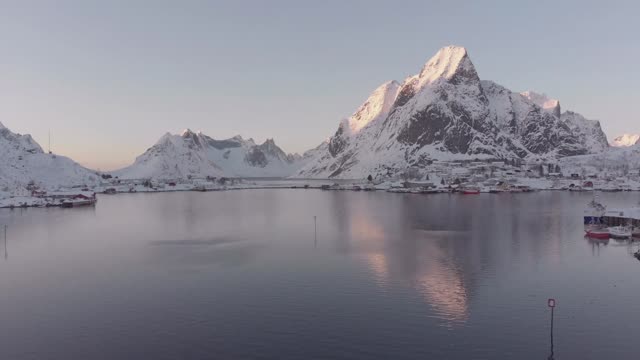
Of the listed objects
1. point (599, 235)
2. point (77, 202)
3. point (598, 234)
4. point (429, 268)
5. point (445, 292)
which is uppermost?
point (77, 202)

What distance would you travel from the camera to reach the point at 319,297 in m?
42.5

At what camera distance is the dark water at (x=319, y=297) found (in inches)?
1243

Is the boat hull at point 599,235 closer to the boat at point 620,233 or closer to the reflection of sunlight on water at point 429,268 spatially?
the boat at point 620,233

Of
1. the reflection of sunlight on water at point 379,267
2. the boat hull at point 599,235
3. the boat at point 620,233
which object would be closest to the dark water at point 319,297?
the reflection of sunlight on water at point 379,267

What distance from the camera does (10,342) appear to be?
32625mm

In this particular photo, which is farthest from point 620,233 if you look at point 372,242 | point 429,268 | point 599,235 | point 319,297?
point 319,297

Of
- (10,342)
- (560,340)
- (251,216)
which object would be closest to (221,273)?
(10,342)

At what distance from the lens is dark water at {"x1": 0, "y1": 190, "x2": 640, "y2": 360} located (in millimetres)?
31562

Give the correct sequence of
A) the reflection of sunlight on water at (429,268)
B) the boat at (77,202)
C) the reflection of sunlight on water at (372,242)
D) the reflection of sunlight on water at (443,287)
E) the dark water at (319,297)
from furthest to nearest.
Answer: the boat at (77,202) → the reflection of sunlight on water at (372,242) → the reflection of sunlight on water at (429,268) → the reflection of sunlight on water at (443,287) → the dark water at (319,297)

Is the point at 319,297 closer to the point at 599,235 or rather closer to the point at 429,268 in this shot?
the point at 429,268

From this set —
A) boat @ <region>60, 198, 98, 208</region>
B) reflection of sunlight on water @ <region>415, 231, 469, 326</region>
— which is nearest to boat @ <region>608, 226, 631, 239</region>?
reflection of sunlight on water @ <region>415, 231, 469, 326</region>

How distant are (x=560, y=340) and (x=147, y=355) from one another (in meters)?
27.1

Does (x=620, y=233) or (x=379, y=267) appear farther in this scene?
(x=620, y=233)

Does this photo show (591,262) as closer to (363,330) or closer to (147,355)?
(363,330)
